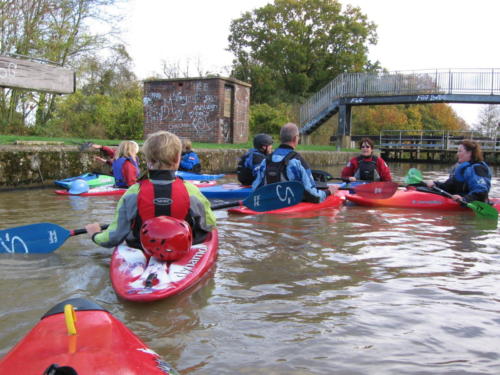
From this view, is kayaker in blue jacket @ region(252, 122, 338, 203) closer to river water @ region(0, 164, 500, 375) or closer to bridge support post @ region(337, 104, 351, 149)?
river water @ region(0, 164, 500, 375)

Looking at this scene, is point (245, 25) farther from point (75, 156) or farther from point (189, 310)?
point (189, 310)

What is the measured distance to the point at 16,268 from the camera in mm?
4008

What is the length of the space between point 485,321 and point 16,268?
3.67 metres

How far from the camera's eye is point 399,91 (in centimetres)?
2350

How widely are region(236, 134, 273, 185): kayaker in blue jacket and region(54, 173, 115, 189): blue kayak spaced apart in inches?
110

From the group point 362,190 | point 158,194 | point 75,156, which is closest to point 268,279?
point 158,194

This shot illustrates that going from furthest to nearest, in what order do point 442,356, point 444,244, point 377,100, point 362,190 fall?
point 377,100, point 362,190, point 444,244, point 442,356

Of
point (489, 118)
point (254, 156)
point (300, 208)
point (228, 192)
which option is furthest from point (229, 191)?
point (489, 118)

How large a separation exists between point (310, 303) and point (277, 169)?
3.46 metres

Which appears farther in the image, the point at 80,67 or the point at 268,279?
the point at 80,67

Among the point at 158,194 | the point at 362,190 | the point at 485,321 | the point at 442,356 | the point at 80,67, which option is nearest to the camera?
the point at 442,356

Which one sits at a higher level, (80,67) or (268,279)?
(80,67)

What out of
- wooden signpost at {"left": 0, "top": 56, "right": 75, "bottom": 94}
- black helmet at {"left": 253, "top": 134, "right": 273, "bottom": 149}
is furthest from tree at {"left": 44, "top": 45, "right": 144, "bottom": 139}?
black helmet at {"left": 253, "top": 134, "right": 273, "bottom": 149}

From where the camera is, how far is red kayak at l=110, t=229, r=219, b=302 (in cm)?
312
